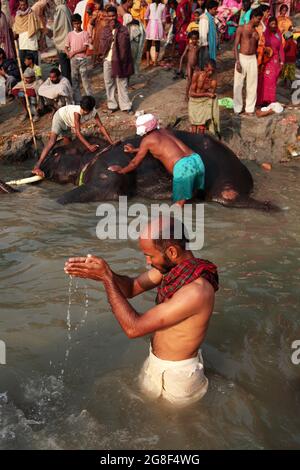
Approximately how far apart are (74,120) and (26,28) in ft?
10.7

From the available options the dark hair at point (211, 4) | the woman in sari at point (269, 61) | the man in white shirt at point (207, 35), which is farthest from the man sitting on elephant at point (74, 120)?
the dark hair at point (211, 4)

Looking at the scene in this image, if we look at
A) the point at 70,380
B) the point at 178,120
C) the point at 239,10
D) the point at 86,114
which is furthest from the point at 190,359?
the point at 239,10

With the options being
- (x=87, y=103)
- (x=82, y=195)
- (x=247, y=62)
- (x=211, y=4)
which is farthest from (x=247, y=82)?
(x=82, y=195)

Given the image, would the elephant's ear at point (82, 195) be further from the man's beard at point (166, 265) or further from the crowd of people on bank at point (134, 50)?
the man's beard at point (166, 265)

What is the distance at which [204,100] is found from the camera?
26.2ft

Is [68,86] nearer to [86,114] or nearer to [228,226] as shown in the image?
[86,114]

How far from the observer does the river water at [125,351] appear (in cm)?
295

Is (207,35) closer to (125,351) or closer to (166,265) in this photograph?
(125,351)

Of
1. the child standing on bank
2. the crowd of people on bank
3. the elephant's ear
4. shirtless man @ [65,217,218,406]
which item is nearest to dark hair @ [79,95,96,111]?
the elephant's ear

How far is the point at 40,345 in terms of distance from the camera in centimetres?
372

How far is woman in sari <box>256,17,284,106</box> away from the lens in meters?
9.12

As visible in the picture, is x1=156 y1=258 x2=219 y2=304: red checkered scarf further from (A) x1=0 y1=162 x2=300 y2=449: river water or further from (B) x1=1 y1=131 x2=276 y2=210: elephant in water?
(B) x1=1 y1=131 x2=276 y2=210: elephant in water

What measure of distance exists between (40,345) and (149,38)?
835cm

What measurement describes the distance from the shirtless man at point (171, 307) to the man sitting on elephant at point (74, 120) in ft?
16.2
